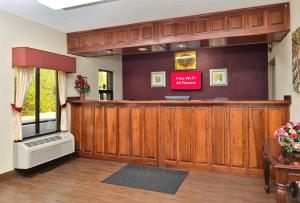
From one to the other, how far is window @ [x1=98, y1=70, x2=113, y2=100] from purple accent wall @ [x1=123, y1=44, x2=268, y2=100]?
57 centimetres

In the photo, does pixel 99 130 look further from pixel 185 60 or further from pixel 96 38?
pixel 185 60

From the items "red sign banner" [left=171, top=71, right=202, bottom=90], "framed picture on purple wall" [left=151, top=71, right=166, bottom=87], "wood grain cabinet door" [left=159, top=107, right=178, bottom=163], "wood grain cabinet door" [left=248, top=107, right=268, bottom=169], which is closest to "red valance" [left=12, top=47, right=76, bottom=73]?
"wood grain cabinet door" [left=159, top=107, right=178, bottom=163]

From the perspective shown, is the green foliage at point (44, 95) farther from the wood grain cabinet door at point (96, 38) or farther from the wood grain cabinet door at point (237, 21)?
the wood grain cabinet door at point (237, 21)

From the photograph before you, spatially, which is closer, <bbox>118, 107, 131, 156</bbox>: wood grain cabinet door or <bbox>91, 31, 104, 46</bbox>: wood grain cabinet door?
<bbox>118, 107, 131, 156</bbox>: wood grain cabinet door

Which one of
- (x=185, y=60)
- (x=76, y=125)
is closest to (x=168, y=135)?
(x=76, y=125)

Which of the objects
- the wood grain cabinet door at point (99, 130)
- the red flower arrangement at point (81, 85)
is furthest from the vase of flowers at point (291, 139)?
the red flower arrangement at point (81, 85)

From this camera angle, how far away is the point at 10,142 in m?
3.61

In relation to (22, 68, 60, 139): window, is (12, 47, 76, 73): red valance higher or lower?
higher

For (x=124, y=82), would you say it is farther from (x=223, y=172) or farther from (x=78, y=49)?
(x=223, y=172)

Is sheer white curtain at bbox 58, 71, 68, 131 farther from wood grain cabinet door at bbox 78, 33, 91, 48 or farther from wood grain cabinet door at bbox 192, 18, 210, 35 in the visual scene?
wood grain cabinet door at bbox 192, 18, 210, 35

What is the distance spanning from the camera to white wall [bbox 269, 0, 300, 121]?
2869 mm

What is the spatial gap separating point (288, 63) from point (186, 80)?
2924mm

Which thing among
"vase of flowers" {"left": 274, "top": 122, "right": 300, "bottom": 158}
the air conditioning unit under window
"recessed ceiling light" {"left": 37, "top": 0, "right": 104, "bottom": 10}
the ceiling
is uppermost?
the ceiling

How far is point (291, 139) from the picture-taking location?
212cm
